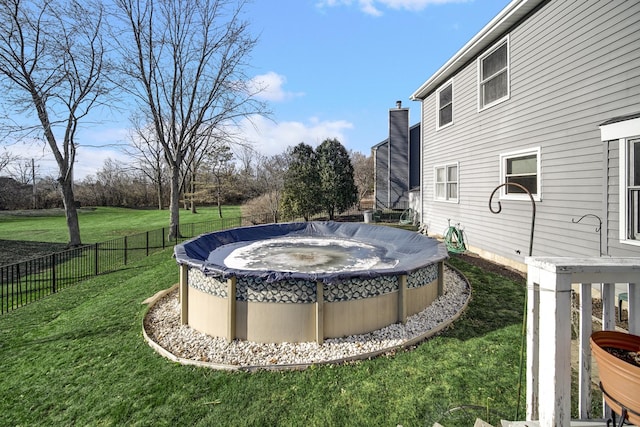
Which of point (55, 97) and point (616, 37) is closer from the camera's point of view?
point (616, 37)

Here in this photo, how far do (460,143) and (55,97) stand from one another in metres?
15.2

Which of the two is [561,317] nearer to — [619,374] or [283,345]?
[619,374]

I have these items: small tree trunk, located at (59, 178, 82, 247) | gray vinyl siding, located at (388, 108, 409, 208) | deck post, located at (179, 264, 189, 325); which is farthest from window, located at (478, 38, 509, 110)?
small tree trunk, located at (59, 178, 82, 247)

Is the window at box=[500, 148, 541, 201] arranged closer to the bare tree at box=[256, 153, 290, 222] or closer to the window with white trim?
the window with white trim

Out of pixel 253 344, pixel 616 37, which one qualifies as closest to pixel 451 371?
pixel 253 344

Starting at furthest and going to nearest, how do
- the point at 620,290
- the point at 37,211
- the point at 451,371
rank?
1. the point at 37,211
2. the point at 620,290
3. the point at 451,371

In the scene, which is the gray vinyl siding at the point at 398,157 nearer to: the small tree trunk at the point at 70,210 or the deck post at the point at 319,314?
the deck post at the point at 319,314

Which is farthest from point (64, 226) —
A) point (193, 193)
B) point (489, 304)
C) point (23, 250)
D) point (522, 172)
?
point (522, 172)

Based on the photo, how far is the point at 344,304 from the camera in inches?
154

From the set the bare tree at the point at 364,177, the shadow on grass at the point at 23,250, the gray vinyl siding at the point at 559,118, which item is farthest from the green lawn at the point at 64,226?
the gray vinyl siding at the point at 559,118

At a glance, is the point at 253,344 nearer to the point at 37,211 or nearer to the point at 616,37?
the point at 616,37

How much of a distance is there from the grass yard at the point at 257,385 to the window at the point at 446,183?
17.7 ft

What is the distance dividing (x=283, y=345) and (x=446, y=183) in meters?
7.80

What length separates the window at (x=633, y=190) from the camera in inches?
162
